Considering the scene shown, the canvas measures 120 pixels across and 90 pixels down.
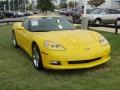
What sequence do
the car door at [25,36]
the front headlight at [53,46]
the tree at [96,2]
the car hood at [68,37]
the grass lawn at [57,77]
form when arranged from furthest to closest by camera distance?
the tree at [96,2], the car door at [25,36], the car hood at [68,37], the front headlight at [53,46], the grass lawn at [57,77]

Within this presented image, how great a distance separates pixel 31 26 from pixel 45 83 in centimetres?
256

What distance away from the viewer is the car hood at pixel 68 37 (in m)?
6.67

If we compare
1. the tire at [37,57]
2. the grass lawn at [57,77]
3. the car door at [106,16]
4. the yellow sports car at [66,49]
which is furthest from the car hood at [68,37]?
the car door at [106,16]

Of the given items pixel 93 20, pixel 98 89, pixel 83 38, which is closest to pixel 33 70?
pixel 83 38

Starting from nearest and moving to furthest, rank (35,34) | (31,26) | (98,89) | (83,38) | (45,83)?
(98,89) → (45,83) → (83,38) → (35,34) → (31,26)

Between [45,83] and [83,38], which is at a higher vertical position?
[83,38]

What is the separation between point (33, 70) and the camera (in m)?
6.93

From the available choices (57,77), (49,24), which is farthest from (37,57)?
(49,24)

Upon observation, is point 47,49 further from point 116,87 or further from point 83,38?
point 116,87

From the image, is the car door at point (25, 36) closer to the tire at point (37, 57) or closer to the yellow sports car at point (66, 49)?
the yellow sports car at point (66, 49)

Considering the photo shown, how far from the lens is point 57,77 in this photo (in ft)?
20.7

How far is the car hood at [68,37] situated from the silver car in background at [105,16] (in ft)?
51.5

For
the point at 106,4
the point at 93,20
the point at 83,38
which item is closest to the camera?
the point at 83,38

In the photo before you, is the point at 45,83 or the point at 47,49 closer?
the point at 45,83
